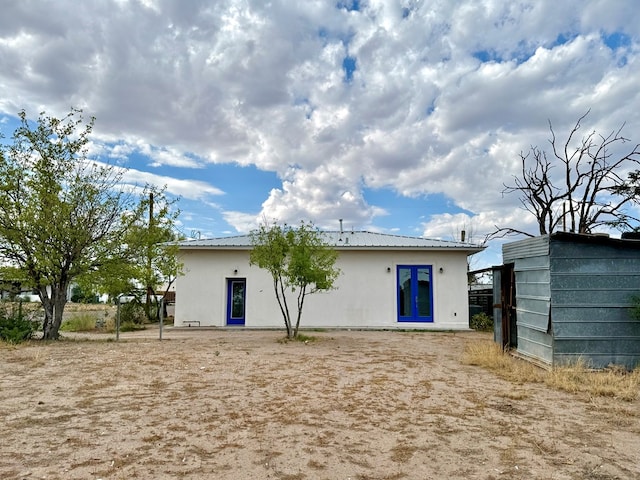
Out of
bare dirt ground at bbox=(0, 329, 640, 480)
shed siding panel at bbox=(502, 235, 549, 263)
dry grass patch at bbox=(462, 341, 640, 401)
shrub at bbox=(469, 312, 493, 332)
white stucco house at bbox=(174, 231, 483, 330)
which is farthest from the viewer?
shrub at bbox=(469, 312, 493, 332)

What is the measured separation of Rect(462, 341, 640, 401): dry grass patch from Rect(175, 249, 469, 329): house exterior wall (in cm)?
777

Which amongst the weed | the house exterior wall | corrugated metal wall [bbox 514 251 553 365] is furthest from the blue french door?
the weed

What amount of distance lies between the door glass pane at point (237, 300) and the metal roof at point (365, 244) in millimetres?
1503

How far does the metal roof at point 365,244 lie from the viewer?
53.3 ft

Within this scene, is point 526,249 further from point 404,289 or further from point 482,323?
point 482,323

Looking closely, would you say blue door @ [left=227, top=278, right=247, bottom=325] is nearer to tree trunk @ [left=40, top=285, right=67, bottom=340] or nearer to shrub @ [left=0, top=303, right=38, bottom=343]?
tree trunk @ [left=40, top=285, right=67, bottom=340]

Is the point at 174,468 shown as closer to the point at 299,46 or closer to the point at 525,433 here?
the point at 525,433

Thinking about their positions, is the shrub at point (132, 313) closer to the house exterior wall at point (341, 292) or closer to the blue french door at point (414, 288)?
the house exterior wall at point (341, 292)

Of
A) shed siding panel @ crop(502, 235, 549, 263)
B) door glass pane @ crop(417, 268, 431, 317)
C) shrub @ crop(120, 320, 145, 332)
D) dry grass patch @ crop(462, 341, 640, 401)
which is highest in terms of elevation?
shed siding panel @ crop(502, 235, 549, 263)

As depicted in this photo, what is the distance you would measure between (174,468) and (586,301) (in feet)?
23.0

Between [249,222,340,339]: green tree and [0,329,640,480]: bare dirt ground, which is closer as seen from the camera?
[0,329,640,480]: bare dirt ground

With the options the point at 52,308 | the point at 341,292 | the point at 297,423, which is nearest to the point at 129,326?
the point at 52,308

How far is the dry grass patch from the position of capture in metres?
6.01

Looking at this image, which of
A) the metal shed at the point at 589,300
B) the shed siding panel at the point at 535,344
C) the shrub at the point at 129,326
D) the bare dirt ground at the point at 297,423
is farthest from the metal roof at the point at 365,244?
the metal shed at the point at 589,300
